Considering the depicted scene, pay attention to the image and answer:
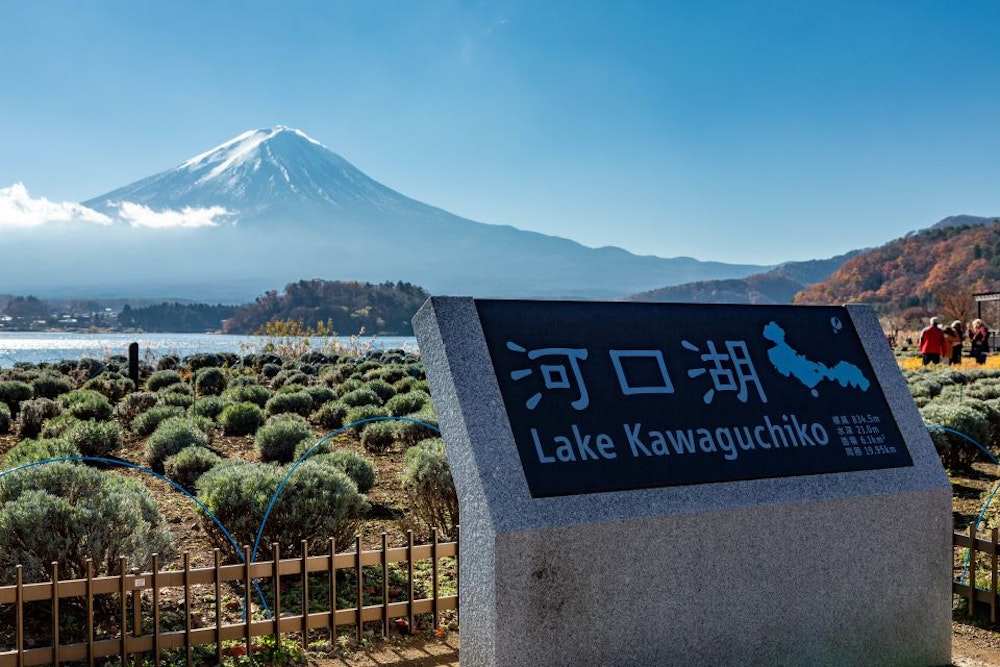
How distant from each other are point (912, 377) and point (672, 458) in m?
13.8

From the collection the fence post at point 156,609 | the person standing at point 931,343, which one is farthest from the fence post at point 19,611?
the person standing at point 931,343

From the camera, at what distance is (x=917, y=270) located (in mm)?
97688

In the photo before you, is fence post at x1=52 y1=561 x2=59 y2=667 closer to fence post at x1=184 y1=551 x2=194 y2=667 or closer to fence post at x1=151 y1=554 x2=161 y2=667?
fence post at x1=151 y1=554 x2=161 y2=667

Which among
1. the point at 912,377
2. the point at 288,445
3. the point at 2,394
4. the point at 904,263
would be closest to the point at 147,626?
the point at 288,445

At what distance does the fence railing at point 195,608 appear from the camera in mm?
3799

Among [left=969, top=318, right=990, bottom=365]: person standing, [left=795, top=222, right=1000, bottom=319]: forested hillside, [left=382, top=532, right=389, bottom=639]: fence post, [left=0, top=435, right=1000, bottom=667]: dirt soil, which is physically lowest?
[left=0, top=435, right=1000, bottom=667]: dirt soil

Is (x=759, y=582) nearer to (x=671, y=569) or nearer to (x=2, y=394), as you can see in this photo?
(x=671, y=569)

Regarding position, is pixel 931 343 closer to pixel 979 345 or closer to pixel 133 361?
pixel 979 345

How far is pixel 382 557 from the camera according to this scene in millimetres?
4336

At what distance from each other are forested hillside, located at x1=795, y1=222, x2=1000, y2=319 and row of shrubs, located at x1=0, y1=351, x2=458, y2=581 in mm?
79292

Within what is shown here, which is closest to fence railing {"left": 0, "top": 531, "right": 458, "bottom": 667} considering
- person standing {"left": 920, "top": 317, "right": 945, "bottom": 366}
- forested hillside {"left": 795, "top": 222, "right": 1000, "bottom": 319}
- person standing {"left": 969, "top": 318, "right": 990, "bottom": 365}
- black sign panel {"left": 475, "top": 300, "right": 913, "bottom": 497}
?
black sign panel {"left": 475, "top": 300, "right": 913, "bottom": 497}

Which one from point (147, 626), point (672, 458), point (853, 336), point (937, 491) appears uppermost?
point (853, 336)

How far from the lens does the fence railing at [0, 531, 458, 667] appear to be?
3799mm

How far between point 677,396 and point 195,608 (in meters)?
3.11
